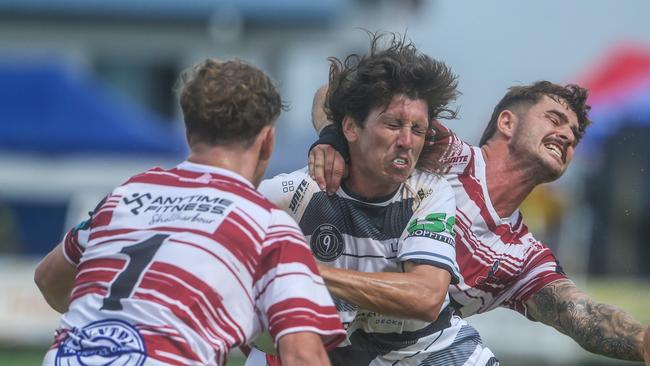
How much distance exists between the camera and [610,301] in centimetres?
1560

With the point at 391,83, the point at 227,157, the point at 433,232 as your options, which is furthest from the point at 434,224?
the point at 227,157

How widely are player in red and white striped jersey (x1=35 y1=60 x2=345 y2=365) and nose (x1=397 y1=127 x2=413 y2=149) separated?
3.39 ft

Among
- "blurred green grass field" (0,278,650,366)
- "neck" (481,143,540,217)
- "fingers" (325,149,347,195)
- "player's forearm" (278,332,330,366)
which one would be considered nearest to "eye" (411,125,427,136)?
"fingers" (325,149,347,195)

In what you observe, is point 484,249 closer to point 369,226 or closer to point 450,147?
point 450,147

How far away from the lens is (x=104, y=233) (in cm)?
454

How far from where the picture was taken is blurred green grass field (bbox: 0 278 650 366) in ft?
50.1

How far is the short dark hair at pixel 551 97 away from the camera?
21.3 feet

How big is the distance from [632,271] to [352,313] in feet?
40.4

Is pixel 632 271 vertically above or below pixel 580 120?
below

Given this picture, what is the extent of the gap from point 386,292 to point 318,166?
0.72m

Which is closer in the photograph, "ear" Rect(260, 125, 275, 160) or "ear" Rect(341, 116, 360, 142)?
"ear" Rect(260, 125, 275, 160)

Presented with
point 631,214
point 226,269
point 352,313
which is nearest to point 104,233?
point 226,269

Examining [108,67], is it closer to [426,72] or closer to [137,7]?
[137,7]

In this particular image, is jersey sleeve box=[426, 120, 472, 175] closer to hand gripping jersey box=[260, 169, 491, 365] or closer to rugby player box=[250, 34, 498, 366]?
rugby player box=[250, 34, 498, 366]
